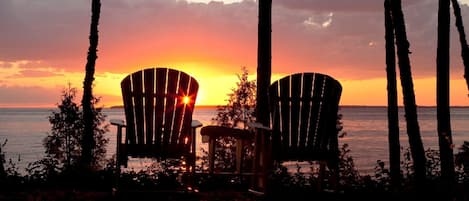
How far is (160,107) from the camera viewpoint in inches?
226

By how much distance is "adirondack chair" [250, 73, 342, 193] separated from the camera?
5.31 m

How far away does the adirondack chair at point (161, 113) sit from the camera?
17.9ft

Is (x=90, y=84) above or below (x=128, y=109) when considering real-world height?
above

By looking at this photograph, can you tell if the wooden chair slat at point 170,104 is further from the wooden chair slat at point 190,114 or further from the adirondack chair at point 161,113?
the wooden chair slat at point 190,114

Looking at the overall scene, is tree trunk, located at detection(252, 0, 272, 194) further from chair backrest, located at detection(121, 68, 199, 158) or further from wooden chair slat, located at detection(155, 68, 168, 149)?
wooden chair slat, located at detection(155, 68, 168, 149)

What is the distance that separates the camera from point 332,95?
5645 mm

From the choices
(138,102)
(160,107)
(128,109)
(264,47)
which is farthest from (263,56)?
(128,109)

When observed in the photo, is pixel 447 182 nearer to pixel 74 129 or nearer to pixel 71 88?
pixel 74 129

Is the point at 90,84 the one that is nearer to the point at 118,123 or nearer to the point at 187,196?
the point at 118,123

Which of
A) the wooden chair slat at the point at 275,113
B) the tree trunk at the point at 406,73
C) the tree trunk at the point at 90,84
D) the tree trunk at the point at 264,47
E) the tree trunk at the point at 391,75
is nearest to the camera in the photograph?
the wooden chair slat at the point at 275,113

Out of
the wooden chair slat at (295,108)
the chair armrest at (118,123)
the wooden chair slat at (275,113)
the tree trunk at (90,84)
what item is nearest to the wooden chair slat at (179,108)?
the chair armrest at (118,123)

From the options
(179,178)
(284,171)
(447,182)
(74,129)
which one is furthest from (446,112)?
(74,129)

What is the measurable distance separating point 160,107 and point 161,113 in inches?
2.2

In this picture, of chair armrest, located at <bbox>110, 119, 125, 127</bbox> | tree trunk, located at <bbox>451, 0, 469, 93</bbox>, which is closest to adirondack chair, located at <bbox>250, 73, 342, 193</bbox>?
chair armrest, located at <bbox>110, 119, 125, 127</bbox>
